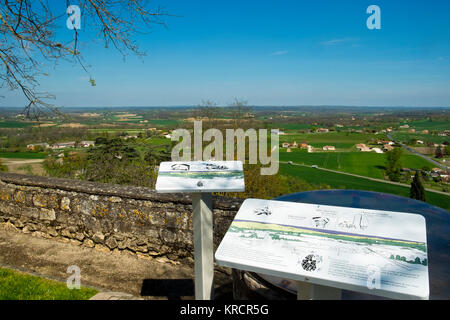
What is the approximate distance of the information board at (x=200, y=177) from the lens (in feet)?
6.51

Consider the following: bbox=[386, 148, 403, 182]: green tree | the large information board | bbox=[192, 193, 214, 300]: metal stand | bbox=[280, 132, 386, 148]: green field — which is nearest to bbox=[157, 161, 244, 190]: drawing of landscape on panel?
bbox=[192, 193, 214, 300]: metal stand

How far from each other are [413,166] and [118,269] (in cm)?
1600

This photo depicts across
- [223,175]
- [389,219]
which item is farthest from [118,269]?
[389,219]

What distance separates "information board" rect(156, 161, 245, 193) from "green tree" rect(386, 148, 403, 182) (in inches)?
612

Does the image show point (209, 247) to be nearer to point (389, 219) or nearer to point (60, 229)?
point (389, 219)

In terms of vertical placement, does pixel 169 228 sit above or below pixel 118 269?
above

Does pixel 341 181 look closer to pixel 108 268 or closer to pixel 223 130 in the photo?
pixel 223 130

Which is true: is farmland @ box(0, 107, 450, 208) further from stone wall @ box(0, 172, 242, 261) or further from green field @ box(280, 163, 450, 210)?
stone wall @ box(0, 172, 242, 261)

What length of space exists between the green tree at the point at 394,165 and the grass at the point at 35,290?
51.7 ft

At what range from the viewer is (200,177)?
211 cm

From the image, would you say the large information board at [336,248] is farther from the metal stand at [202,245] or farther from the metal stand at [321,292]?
the metal stand at [202,245]

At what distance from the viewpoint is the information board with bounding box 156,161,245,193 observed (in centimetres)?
199
